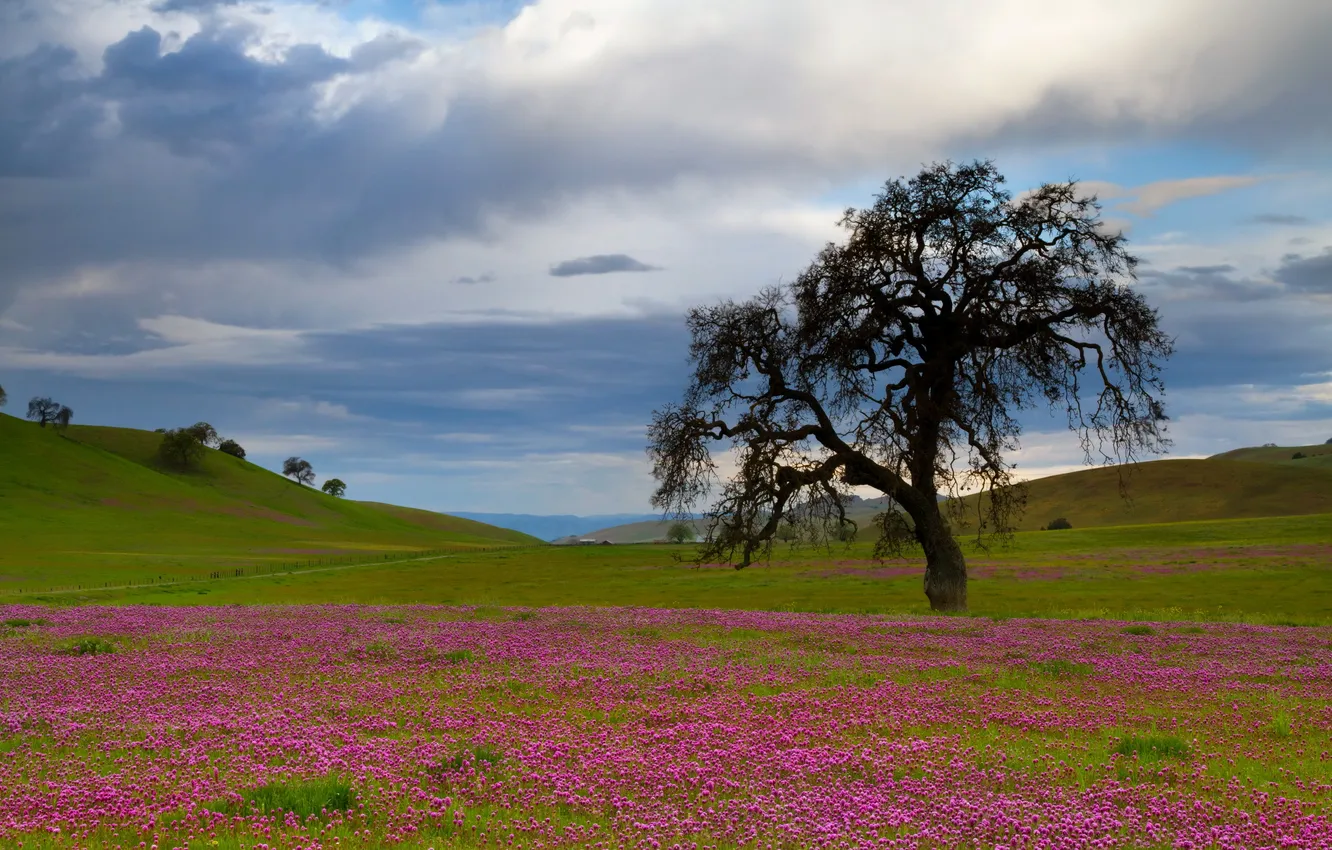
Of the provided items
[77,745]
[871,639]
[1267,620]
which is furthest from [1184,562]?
[77,745]

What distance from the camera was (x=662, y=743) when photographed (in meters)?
10.8

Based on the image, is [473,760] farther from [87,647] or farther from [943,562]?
[943,562]

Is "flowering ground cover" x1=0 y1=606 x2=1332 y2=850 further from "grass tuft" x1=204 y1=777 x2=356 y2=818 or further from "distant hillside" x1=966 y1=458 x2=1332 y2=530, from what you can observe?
"distant hillside" x1=966 y1=458 x2=1332 y2=530

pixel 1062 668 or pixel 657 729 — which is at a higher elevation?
pixel 657 729

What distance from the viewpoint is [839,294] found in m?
34.2

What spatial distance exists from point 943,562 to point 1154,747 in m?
23.4

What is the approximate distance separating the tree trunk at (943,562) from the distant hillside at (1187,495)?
112095 millimetres

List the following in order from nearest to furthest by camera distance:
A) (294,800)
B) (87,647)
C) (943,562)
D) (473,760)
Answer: (294,800), (473,760), (87,647), (943,562)

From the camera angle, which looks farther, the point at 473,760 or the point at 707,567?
the point at 707,567

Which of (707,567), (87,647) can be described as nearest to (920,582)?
(707,567)

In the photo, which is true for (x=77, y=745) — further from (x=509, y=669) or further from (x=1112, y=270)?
(x=1112, y=270)

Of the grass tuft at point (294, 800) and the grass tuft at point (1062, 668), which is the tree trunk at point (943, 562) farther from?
the grass tuft at point (294, 800)

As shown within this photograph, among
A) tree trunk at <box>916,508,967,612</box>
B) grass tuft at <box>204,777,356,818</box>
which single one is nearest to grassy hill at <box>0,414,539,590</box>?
tree trunk at <box>916,508,967,612</box>

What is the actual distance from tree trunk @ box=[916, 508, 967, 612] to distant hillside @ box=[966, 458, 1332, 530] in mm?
112095
